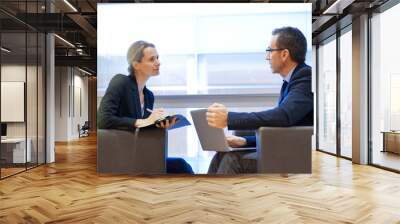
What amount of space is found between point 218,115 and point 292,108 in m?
1.04

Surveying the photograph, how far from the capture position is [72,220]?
407cm

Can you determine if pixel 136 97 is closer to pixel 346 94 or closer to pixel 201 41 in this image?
pixel 201 41

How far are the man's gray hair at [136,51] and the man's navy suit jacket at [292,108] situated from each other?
1627 mm

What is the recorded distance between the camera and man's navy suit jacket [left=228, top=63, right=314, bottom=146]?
5562 millimetres

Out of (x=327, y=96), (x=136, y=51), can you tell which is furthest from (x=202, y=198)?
(x=327, y=96)

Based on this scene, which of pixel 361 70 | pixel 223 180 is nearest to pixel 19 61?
pixel 223 180

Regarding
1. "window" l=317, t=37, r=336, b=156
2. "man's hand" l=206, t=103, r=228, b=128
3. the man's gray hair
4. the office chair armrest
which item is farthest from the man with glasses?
"window" l=317, t=37, r=336, b=156

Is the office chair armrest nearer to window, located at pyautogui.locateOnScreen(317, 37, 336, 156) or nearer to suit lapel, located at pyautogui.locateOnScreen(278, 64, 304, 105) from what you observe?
suit lapel, located at pyautogui.locateOnScreen(278, 64, 304, 105)

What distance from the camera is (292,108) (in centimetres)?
563

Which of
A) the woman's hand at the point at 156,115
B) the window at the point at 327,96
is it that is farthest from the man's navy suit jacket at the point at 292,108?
the window at the point at 327,96

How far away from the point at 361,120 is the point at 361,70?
1041 millimetres

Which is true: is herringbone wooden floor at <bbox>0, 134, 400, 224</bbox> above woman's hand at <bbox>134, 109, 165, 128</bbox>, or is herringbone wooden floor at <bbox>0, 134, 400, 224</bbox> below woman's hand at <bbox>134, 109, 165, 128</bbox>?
below

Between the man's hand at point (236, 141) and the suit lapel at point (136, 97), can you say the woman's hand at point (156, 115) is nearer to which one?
the suit lapel at point (136, 97)

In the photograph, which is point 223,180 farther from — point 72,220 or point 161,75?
point 72,220
